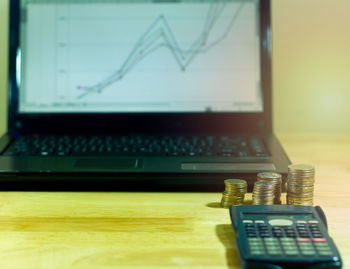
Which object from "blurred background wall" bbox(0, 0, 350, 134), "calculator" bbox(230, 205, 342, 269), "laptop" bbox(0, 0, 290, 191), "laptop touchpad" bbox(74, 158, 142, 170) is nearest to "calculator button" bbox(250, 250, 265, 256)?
"calculator" bbox(230, 205, 342, 269)

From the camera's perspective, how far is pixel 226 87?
87 centimetres

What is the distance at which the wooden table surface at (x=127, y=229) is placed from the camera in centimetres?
40

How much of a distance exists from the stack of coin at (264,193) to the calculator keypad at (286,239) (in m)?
0.08

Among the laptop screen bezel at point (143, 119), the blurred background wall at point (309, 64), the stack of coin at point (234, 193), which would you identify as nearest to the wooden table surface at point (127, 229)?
the stack of coin at point (234, 193)

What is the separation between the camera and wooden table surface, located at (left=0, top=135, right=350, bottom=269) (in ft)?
1.33

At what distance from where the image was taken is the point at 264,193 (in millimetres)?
532

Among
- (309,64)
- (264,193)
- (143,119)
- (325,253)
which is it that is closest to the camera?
(325,253)

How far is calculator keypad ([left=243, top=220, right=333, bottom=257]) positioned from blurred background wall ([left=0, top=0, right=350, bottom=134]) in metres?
0.62

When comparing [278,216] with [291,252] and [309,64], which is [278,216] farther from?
[309,64]

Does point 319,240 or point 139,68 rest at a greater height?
point 139,68

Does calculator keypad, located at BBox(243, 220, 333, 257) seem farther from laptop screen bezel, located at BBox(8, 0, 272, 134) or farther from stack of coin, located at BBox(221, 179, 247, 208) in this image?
laptop screen bezel, located at BBox(8, 0, 272, 134)

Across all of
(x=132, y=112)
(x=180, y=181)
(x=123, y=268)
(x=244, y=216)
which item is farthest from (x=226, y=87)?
(x=123, y=268)

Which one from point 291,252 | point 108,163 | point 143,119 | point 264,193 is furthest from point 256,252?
point 143,119

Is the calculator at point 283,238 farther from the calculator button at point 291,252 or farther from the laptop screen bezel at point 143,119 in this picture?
the laptop screen bezel at point 143,119
